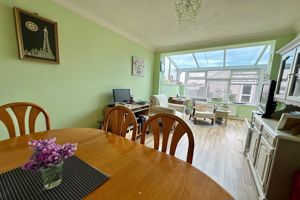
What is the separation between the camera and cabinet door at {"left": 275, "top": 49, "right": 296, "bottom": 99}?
1.78 meters

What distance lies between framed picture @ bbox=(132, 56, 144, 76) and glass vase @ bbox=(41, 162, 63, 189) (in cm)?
310

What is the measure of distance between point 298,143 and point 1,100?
3.15 metres

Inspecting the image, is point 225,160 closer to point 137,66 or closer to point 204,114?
point 204,114

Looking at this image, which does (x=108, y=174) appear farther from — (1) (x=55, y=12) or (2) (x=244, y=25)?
(2) (x=244, y=25)

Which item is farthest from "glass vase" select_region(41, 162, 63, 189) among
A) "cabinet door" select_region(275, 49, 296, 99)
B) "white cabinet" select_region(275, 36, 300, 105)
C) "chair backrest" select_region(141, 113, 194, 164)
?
"cabinet door" select_region(275, 49, 296, 99)

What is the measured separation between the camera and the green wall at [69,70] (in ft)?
5.15

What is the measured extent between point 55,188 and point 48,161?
0.15 metres

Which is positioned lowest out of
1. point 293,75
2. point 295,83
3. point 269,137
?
point 269,137

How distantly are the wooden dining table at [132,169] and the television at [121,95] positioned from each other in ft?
5.95

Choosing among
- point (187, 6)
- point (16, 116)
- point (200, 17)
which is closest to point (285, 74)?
point (200, 17)

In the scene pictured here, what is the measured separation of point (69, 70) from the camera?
7.02 feet

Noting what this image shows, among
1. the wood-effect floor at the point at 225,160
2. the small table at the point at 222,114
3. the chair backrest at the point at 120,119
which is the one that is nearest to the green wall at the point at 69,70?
the chair backrest at the point at 120,119

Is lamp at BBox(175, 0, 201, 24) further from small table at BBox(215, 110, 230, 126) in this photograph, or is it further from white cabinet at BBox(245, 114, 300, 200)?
small table at BBox(215, 110, 230, 126)

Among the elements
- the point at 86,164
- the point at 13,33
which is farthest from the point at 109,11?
the point at 86,164
